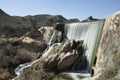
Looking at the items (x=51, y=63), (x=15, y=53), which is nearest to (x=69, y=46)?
(x=51, y=63)

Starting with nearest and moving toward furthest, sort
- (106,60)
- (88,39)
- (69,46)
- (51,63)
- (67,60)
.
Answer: (106,60), (67,60), (51,63), (69,46), (88,39)

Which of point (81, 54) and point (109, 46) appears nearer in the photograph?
point (109, 46)

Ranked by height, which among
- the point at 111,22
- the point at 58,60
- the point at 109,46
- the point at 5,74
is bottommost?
the point at 5,74

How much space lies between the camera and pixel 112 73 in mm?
19203

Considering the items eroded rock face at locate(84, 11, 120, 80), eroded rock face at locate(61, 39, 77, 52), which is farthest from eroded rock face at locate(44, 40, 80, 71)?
eroded rock face at locate(84, 11, 120, 80)

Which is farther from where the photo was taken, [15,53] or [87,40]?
[15,53]

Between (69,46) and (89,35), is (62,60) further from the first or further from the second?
A: (89,35)

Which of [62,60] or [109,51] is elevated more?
[109,51]

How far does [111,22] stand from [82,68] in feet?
25.9

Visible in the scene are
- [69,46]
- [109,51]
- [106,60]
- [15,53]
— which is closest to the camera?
[106,60]

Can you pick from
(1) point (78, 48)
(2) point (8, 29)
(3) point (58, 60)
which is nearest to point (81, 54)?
(1) point (78, 48)

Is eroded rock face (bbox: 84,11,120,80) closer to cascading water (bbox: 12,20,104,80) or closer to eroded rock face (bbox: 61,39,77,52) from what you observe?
cascading water (bbox: 12,20,104,80)

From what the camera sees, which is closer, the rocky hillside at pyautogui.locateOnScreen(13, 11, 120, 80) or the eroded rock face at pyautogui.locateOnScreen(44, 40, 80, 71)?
the rocky hillside at pyautogui.locateOnScreen(13, 11, 120, 80)

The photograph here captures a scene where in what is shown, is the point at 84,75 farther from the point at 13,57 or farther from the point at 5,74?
the point at 13,57
